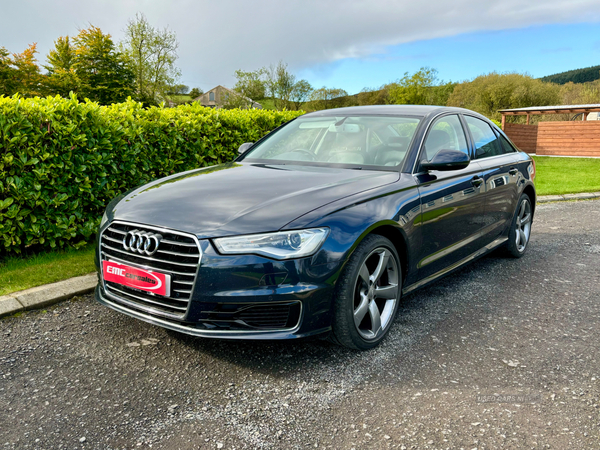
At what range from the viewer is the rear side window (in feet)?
15.9

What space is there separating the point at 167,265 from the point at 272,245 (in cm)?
61

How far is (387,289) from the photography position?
3410mm

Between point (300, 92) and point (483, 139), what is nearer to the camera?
point (483, 139)

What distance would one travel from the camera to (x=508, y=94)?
49.8 meters

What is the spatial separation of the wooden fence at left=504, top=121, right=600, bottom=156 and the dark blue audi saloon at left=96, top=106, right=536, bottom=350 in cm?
2203

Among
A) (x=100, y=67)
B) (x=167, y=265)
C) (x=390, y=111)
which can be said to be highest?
(x=100, y=67)

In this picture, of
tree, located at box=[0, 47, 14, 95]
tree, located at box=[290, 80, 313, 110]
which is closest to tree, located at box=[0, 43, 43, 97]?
tree, located at box=[0, 47, 14, 95]

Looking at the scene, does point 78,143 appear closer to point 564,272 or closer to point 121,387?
point 121,387

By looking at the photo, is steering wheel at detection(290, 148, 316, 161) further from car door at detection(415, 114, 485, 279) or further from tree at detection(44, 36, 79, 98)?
tree at detection(44, 36, 79, 98)

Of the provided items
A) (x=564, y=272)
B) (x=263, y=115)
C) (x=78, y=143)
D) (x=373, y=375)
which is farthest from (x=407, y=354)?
(x=263, y=115)

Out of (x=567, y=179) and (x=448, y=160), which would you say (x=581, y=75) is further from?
(x=448, y=160)

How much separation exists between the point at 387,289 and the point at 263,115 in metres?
5.58

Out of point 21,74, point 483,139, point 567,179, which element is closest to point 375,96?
point 21,74

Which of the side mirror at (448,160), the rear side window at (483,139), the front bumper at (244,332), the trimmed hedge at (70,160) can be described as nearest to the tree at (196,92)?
the trimmed hedge at (70,160)
